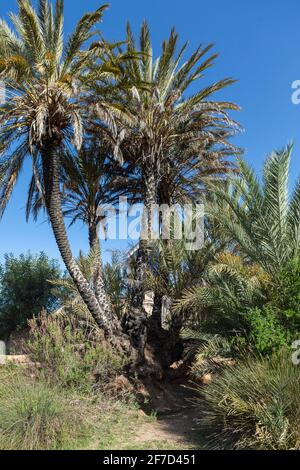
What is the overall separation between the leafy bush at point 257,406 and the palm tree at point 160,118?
487 centimetres

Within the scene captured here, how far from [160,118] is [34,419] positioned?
28.4 ft

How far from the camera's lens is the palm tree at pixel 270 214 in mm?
8422

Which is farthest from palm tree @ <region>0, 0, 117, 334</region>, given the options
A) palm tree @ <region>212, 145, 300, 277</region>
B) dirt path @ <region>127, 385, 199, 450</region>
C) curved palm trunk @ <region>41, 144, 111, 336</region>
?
palm tree @ <region>212, 145, 300, 277</region>

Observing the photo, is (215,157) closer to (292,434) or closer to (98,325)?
(98,325)

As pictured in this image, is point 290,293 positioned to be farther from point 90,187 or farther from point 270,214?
point 90,187

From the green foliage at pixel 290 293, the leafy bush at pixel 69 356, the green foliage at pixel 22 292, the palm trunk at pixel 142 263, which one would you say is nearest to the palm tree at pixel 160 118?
the palm trunk at pixel 142 263

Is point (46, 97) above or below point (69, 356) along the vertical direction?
above

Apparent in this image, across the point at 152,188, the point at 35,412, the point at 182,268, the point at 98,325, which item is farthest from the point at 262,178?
the point at 35,412

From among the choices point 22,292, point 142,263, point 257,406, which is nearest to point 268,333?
point 257,406

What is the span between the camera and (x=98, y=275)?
Result: 41.4 feet

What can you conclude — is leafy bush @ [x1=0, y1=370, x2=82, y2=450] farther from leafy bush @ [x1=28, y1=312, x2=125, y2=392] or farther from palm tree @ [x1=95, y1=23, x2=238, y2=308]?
palm tree @ [x1=95, y1=23, x2=238, y2=308]

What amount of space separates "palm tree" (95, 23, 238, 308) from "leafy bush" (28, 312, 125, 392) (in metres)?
2.26
